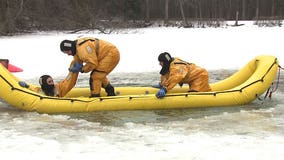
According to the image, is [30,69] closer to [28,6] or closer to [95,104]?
[95,104]

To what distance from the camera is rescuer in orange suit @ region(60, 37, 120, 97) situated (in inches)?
295

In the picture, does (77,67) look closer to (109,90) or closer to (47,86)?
(47,86)

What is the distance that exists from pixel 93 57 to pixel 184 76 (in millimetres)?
1477

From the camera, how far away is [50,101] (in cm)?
725

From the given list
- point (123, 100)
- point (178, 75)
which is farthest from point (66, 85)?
point (178, 75)

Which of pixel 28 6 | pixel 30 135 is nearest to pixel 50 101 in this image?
pixel 30 135

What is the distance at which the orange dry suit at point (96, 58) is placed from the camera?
7508 mm

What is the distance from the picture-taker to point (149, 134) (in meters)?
5.88

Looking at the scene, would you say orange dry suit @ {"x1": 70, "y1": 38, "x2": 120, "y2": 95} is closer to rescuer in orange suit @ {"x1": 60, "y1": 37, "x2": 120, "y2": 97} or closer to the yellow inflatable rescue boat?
rescuer in orange suit @ {"x1": 60, "y1": 37, "x2": 120, "y2": 97}

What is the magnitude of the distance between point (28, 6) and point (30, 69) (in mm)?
13949

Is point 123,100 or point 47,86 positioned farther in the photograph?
point 47,86

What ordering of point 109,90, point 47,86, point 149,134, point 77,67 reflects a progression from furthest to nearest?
point 109,90
point 47,86
point 77,67
point 149,134

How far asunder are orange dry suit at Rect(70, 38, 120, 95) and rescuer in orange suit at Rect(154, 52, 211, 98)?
832mm

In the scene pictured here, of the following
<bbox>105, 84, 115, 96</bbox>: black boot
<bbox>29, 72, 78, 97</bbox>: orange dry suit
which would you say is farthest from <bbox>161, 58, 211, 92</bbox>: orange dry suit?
<bbox>29, 72, 78, 97</bbox>: orange dry suit
